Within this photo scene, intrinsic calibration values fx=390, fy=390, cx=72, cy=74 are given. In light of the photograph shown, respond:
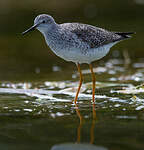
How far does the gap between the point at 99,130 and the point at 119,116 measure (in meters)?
0.85

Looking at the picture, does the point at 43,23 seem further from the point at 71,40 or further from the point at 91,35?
the point at 91,35

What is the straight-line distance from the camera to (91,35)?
870 centimetres

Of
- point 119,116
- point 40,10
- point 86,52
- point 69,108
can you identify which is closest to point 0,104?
point 69,108

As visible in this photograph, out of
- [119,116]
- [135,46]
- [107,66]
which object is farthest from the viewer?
[135,46]

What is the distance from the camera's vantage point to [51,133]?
244 inches

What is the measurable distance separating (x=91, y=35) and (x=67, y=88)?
1618mm

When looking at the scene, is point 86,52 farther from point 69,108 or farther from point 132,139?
point 132,139

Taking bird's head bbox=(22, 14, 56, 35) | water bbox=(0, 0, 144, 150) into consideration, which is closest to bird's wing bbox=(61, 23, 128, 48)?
bird's head bbox=(22, 14, 56, 35)

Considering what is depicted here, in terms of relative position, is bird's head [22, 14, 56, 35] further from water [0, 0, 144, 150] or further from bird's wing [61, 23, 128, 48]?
water [0, 0, 144, 150]

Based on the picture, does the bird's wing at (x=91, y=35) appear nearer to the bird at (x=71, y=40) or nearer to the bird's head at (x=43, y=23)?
the bird at (x=71, y=40)

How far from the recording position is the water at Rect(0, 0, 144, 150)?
5.98 meters

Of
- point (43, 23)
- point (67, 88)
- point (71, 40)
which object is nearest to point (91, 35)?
point (71, 40)

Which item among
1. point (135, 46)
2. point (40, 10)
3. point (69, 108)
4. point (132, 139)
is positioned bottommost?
point (132, 139)

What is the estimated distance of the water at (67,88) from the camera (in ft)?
19.6
